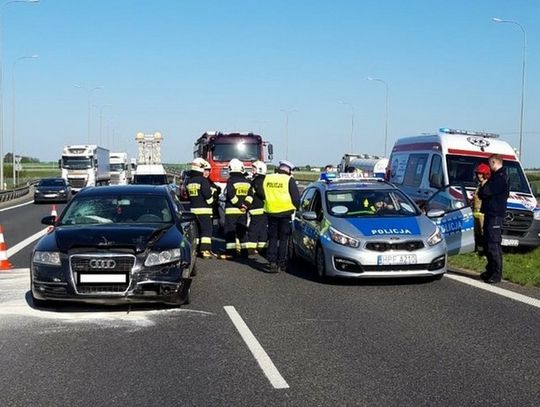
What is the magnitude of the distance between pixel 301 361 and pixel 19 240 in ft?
42.4

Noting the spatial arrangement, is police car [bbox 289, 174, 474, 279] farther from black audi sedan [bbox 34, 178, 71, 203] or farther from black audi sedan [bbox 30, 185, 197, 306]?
black audi sedan [bbox 34, 178, 71, 203]

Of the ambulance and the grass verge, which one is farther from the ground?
the ambulance

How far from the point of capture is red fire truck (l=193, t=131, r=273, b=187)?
24.5 metres

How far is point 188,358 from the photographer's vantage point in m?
6.27

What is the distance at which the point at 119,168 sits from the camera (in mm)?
62375

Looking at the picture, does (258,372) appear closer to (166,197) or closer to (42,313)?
(42,313)

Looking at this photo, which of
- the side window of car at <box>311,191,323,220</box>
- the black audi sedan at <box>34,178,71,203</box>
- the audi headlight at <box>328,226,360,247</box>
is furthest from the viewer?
the black audi sedan at <box>34,178,71,203</box>

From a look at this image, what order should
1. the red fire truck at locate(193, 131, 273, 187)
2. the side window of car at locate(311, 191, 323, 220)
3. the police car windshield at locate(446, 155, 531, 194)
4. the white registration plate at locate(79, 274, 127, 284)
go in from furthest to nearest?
1. the red fire truck at locate(193, 131, 273, 187)
2. the police car windshield at locate(446, 155, 531, 194)
3. the side window of car at locate(311, 191, 323, 220)
4. the white registration plate at locate(79, 274, 127, 284)

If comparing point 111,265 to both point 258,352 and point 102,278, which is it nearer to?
point 102,278

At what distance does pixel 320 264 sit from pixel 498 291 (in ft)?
8.28

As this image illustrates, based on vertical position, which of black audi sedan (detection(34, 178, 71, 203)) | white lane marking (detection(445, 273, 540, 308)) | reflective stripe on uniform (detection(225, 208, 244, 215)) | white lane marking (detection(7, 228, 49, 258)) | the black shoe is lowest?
black audi sedan (detection(34, 178, 71, 203))

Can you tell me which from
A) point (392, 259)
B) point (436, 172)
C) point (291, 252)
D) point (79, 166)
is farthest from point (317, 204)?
point (79, 166)

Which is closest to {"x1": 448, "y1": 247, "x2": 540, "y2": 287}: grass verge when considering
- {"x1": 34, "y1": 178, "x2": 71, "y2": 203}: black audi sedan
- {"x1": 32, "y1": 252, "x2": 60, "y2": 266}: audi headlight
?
{"x1": 32, "y1": 252, "x2": 60, "y2": 266}: audi headlight

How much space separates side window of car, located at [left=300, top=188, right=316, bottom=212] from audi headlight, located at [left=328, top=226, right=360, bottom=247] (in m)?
2.16
